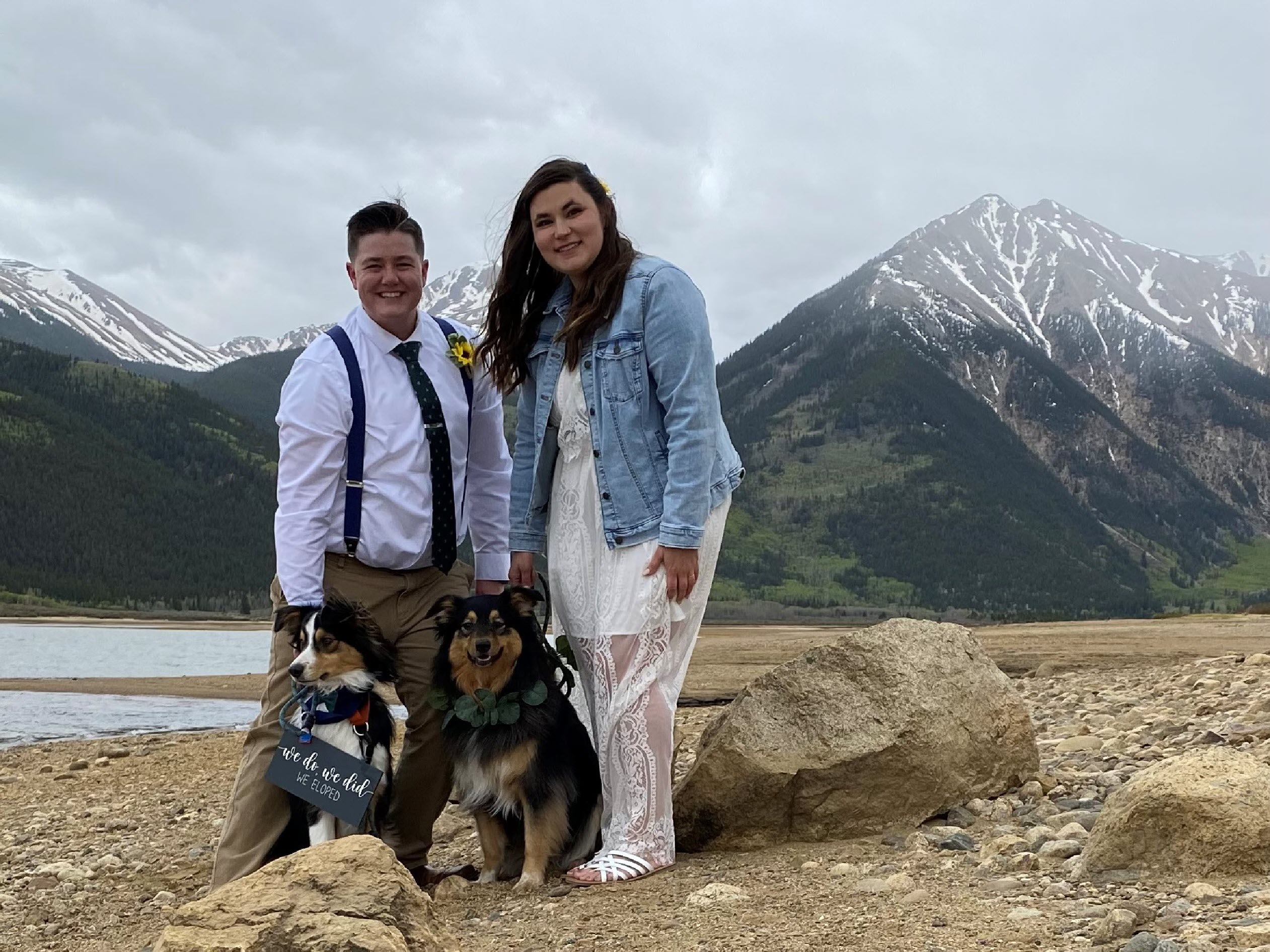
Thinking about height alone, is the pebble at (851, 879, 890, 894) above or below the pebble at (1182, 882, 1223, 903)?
below

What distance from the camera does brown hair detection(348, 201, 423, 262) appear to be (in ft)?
15.1

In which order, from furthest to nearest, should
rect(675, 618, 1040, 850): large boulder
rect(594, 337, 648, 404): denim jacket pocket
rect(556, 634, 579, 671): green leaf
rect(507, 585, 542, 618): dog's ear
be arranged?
rect(675, 618, 1040, 850): large boulder, rect(556, 634, 579, 671): green leaf, rect(507, 585, 542, 618): dog's ear, rect(594, 337, 648, 404): denim jacket pocket

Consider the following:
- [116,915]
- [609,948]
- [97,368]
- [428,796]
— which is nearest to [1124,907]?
[609,948]

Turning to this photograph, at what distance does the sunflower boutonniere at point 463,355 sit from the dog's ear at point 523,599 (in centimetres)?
99

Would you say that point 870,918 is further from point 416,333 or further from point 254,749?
point 416,333

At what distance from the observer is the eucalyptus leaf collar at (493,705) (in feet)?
15.0

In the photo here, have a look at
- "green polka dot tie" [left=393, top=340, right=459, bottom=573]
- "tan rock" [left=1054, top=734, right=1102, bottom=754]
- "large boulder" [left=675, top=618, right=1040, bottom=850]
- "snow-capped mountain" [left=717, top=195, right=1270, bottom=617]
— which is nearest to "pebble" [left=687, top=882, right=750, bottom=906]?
"large boulder" [left=675, top=618, right=1040, bottom=850]

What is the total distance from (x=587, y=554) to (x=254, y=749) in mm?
1585

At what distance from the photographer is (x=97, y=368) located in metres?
146

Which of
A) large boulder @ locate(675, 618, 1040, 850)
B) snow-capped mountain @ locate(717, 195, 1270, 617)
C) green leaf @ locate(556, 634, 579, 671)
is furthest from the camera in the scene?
snow-capped mountain @ locate(717, 195, 1270, 617)

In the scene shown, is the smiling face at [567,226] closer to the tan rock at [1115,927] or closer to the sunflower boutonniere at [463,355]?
the sunflower boutonniere at [463,355]

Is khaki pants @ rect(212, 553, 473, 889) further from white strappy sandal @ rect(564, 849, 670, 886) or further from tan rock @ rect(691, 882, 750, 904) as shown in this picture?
tan rock @ rect(691, 882, 750, 904)

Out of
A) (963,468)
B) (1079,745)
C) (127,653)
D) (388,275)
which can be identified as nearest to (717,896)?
(388,275)

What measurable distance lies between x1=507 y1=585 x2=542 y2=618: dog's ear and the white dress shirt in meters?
0.42
